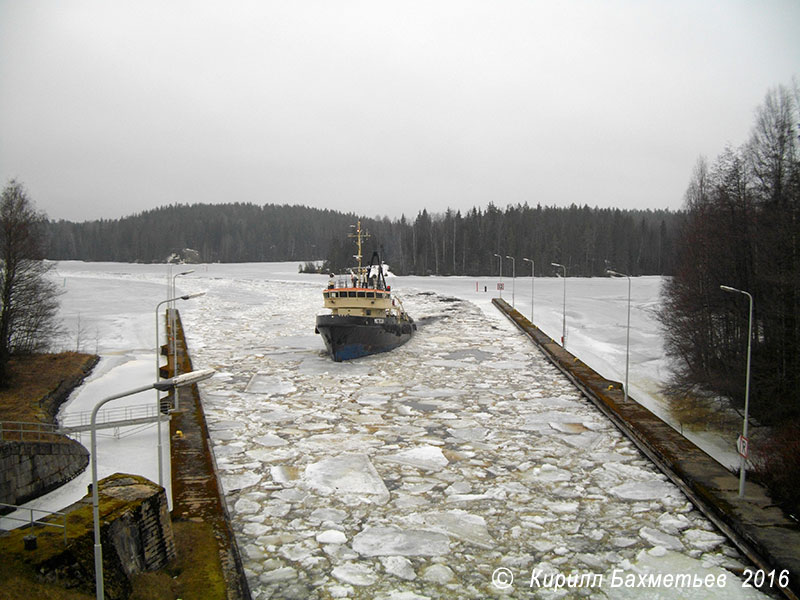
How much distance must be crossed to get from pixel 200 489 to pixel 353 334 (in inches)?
606

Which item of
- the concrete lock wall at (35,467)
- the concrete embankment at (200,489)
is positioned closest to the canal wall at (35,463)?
the concrete lock wall at (35,467)

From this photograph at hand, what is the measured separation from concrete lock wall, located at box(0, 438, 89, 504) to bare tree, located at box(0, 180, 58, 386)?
11.0 m

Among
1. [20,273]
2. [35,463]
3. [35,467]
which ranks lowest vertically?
[35,467]

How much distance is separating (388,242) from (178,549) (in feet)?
442

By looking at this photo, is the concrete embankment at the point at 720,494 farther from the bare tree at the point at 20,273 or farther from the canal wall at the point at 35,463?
the bare tree at the point at 20,273

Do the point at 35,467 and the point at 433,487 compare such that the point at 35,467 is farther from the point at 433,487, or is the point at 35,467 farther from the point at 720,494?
the point at 720,494

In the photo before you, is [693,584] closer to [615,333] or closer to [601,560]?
[601,560]

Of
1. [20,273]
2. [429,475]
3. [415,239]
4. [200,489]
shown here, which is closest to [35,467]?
[200,489]

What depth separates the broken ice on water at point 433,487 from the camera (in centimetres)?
963

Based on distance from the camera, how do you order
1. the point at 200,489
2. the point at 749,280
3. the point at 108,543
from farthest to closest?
the point at 749,280
the point at 200,489
the point at 108,543

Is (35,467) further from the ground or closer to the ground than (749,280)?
closer to the ground

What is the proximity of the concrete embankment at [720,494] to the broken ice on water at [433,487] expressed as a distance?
322 millimetres

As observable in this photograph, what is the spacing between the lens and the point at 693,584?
916cm

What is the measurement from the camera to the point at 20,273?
80.6 feet
